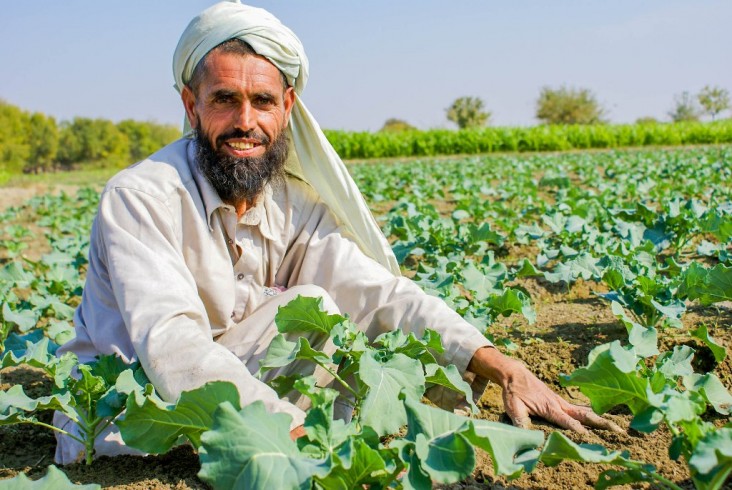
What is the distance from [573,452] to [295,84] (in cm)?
205

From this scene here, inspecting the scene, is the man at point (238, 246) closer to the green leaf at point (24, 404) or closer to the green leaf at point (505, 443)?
the green leaf at point (24, 404)

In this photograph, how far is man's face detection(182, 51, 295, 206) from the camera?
2.92 m

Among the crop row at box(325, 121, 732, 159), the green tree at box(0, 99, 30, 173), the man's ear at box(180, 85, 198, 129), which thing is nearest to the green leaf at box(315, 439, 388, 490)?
the man's ear at box(180, 85, 198, 129)

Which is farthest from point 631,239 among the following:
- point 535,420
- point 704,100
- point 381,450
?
point 704,100

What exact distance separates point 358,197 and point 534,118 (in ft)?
199

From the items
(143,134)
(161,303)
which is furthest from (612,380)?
(143,134)

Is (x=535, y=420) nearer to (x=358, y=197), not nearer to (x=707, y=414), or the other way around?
(x=707, y=414)

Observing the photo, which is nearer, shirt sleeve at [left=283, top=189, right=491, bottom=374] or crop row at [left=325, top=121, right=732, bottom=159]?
shirt sleeve at [left=283, top=189, right=491, bottom=374]

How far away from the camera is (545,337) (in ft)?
12.7

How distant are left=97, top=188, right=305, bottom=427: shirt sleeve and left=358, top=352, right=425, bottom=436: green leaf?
0.79ft

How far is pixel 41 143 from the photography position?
2640 inches

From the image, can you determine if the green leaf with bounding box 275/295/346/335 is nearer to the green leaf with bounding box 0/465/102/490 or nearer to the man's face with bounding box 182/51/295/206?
the man's face with bounding box 182/51/295/206

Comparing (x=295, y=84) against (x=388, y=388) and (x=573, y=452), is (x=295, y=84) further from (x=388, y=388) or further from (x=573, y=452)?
(x=573, y=452)

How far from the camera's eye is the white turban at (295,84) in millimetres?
2938
